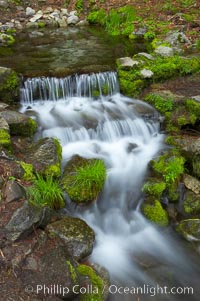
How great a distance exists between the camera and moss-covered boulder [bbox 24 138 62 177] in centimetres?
596

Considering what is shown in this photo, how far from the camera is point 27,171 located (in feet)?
18.1

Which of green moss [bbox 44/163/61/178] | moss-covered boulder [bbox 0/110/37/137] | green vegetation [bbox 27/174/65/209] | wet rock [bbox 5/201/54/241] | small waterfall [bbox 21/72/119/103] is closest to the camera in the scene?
wet rock [bbox 5/201/54/241]

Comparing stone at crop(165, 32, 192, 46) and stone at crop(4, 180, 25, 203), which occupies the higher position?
stone at crop(165, 32, 192, 46)

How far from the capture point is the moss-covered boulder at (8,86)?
27.5 ft

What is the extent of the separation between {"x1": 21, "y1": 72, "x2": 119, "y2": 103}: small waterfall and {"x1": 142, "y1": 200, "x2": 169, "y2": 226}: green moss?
157 inches

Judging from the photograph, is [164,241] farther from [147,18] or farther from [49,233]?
[147,18]

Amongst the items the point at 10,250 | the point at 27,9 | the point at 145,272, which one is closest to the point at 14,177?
the point at 10,250

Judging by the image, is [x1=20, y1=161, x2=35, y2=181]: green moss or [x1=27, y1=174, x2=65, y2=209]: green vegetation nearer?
[x1=27, y1=174, x2=65, y2=209]: green vegetation

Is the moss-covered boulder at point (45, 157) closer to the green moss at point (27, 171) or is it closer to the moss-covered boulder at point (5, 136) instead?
the green moss at point (27, 171)

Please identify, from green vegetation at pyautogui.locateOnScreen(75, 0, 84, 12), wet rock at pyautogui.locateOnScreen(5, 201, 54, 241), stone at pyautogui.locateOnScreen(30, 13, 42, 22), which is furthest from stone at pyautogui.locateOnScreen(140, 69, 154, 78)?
green vegetation at pyautogui.locateOnScreen(75, 0, 84, 12)

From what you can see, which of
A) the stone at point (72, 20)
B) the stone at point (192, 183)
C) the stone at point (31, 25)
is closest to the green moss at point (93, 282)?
the stone at point (192, 183)

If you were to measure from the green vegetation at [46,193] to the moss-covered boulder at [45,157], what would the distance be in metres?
0.25

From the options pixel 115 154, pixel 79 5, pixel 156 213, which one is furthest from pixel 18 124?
pixel 79 5

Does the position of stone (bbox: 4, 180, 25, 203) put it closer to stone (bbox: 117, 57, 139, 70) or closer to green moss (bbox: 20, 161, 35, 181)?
green moss (bbox: 20, 161, 35, 181)
